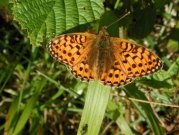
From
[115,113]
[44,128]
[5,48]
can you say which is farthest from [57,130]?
[5,48]

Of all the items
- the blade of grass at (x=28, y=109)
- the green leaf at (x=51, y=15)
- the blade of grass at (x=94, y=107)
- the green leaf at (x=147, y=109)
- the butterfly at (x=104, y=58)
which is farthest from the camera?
the blade of grass at (x=28, y=109)

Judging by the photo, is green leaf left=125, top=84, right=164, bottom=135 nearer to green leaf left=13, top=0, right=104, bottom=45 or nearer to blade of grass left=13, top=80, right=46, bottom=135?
green leaf left=13, top=0, right=104, bottom=45

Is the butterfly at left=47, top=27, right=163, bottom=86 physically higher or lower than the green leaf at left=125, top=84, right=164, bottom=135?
higher

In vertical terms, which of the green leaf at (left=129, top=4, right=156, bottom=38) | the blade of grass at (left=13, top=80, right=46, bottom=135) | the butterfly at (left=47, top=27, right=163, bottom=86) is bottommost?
the blade of grass at (left=13, top=80, right=46, bottom=135)

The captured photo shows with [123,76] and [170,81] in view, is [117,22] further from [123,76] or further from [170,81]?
[170,81]

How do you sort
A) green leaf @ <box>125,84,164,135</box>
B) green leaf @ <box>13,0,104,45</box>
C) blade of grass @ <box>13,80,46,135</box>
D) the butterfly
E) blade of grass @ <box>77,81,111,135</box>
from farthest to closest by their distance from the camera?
blade of grass @ <box>13,80,46,135</box> < green leaf @ <box>125,84,164,135</box> < blade of grass @ <box>77,81,111,135</box> < the butterfly < green leaf @ <box>13,0,104,45</box>

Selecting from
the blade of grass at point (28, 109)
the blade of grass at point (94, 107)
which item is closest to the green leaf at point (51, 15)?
the blade of grass at point (94, 107)

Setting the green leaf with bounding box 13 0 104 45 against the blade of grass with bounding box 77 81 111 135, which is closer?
the green leaf with bounding box 13 0 104 45

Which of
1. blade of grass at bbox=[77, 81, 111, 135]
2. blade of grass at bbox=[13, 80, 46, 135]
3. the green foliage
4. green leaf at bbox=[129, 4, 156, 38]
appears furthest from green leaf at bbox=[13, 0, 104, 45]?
blade of grass at bbox=[13, 80, 46, 135]

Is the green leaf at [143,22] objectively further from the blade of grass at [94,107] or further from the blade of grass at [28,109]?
the blade of grass at [28,109]
